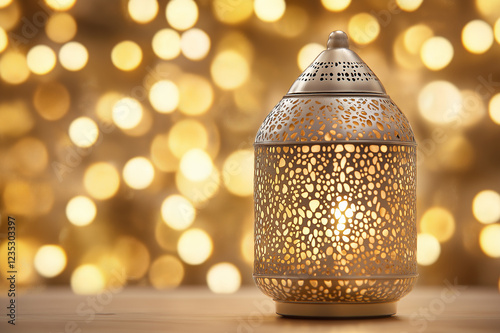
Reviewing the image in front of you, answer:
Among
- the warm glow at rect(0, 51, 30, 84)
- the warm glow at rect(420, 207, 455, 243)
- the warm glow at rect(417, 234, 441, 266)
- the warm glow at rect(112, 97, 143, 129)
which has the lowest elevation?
the warm glow at rect(417, 234, 441, 266)

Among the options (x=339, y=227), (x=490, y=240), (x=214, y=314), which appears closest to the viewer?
(x=339, y=227)

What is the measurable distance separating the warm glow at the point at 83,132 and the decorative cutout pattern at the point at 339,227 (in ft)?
2.30

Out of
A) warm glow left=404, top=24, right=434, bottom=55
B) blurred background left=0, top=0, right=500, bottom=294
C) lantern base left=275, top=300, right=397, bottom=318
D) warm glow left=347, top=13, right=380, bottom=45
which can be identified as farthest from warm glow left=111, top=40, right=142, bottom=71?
lantern base left=275, top=300, right=397, bottom=318

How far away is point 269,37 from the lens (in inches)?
63.7

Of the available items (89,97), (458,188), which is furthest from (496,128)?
(89,97)

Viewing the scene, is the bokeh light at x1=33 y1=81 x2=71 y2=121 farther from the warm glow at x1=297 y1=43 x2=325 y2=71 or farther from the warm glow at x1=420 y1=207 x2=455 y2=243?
the warm glow at x1=420 y1=207 x2=455 y2=243

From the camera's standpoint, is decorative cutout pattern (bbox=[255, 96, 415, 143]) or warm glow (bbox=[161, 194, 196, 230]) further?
warm glow (bbox=[161, 194, 196, 230])

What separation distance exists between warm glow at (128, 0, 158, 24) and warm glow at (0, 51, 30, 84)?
0.81 ft

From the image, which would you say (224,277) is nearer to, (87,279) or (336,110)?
(87,279)

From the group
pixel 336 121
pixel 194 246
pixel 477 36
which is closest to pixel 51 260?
pixel 194 246

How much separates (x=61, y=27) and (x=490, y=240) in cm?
98

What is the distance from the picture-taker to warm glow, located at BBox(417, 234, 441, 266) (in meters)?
1.58

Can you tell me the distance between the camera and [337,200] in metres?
0.96

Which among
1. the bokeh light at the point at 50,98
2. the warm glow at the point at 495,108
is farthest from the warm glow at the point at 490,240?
the bokeh light at the point at 50,98
